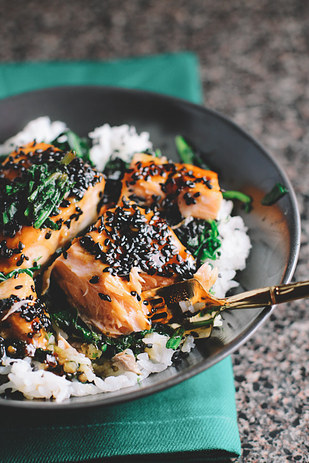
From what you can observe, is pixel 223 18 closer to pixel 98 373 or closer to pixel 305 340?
pixel 305 340

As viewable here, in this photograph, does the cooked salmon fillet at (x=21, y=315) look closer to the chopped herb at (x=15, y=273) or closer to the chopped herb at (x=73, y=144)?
the chopped herb at (x=15, y=273)

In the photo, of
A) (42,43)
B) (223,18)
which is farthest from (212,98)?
(42,43)

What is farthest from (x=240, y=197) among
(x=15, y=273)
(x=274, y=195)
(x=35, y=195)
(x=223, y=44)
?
(x=223, y=44)

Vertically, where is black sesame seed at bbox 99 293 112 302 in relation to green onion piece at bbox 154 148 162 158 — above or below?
below

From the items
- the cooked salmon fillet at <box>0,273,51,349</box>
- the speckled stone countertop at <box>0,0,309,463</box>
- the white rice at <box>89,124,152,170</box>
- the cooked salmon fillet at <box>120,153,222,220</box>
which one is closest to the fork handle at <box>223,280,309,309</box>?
the cooked salmon fillet at <box>120,153,222,220</box>

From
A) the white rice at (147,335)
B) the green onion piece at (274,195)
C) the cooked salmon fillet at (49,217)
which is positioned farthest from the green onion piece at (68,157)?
the green onion piece at (274,195)

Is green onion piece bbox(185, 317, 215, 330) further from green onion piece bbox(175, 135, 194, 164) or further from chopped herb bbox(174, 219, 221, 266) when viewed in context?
green onion piece bbox(175, 135, 194, 164)
